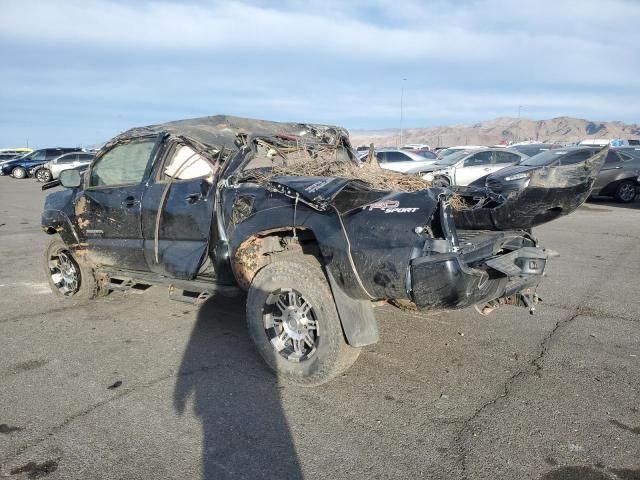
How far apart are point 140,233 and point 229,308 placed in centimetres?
125

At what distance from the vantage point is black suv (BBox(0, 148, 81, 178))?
3412cm

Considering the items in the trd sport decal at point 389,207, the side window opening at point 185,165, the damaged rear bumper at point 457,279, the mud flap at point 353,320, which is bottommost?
the mud flap at point 353,320

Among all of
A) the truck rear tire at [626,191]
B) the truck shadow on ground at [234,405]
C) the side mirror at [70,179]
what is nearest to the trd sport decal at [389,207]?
the truck shadow on ground at [234,405]

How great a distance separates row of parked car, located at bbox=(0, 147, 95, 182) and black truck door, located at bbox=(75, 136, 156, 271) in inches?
1085

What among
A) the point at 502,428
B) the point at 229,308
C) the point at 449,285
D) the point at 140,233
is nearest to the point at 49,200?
the point at 140,233

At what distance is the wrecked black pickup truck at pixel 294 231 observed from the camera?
3.29 metres

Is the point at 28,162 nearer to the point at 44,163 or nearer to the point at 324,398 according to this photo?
the point at 44,163

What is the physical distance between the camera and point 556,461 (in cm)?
285

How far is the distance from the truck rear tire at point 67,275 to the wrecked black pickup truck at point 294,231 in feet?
0.11

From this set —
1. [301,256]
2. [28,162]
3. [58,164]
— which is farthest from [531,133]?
[301,256]

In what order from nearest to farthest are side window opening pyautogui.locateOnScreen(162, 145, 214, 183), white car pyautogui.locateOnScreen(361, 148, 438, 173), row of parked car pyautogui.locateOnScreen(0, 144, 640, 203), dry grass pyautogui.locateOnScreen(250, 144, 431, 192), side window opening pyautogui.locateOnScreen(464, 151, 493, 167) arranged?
dry grass pyautogui.locateOnScreen(250, 144, 431, 192) < side window opening pyautogui.locateOnScreen(162, 145, 214, 183) < row of parked car pyautogui.locateOnScreen(0, 144, 640, 203) < side window opening pyautogui.locateOnScreen(464, 151, 493, 167) < white car pyautogui.locateOnScreen(361, 148, 438, 173)

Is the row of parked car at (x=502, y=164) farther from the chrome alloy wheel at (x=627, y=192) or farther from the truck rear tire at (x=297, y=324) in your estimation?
the truck rear tire at (x=297, y=324)

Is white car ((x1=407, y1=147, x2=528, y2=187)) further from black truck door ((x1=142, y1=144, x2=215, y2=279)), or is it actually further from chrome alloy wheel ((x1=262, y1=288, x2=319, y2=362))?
chrome alloy wheel ((x1=262, y1=288, x2=319, y2=362))

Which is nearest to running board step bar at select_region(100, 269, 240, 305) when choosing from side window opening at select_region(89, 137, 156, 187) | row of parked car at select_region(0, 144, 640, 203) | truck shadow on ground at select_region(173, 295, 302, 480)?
truck shadow on ground at select_region(173, 295, 302, 480)
